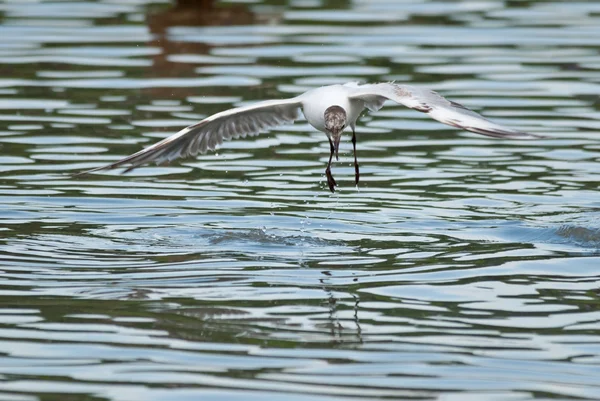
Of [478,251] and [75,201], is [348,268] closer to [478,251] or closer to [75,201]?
[478,251]

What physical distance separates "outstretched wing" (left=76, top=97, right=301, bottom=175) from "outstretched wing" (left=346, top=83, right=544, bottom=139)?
69cm

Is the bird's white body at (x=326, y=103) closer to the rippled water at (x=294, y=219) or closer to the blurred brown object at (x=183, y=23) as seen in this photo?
the rippled water at (x=294, y=219)

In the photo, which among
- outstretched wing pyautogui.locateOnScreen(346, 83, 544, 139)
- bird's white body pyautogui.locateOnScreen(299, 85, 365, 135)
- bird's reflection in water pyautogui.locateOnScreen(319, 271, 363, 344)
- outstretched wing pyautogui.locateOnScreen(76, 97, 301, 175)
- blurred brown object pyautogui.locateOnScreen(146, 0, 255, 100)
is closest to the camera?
bird's reflection in water pyautogui.locateOnScreen(319, 271, 363, 344)

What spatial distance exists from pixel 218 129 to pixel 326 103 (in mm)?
1352

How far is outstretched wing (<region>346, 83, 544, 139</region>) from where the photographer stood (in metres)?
8.47

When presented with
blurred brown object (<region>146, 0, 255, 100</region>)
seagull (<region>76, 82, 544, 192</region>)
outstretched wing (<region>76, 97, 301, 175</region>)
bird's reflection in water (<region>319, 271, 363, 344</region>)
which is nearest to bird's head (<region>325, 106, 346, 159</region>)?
seagull (<region>76, 82, 544, 192</region>)

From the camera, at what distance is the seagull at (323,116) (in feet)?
29.4

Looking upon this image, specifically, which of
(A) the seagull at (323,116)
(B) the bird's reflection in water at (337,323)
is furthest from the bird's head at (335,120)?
(B) the bird's reflection in water at (337,323)

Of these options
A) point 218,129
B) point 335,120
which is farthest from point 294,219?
point 335,120

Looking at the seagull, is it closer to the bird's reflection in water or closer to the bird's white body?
the bird's white body

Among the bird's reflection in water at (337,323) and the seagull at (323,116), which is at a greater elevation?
the seagull at (323,116)

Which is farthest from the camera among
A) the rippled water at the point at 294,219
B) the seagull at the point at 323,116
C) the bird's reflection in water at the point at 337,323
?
the seagull at the point at 323,116

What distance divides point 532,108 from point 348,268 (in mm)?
6140

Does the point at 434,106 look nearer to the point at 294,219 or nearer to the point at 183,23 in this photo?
the point at 294,219
